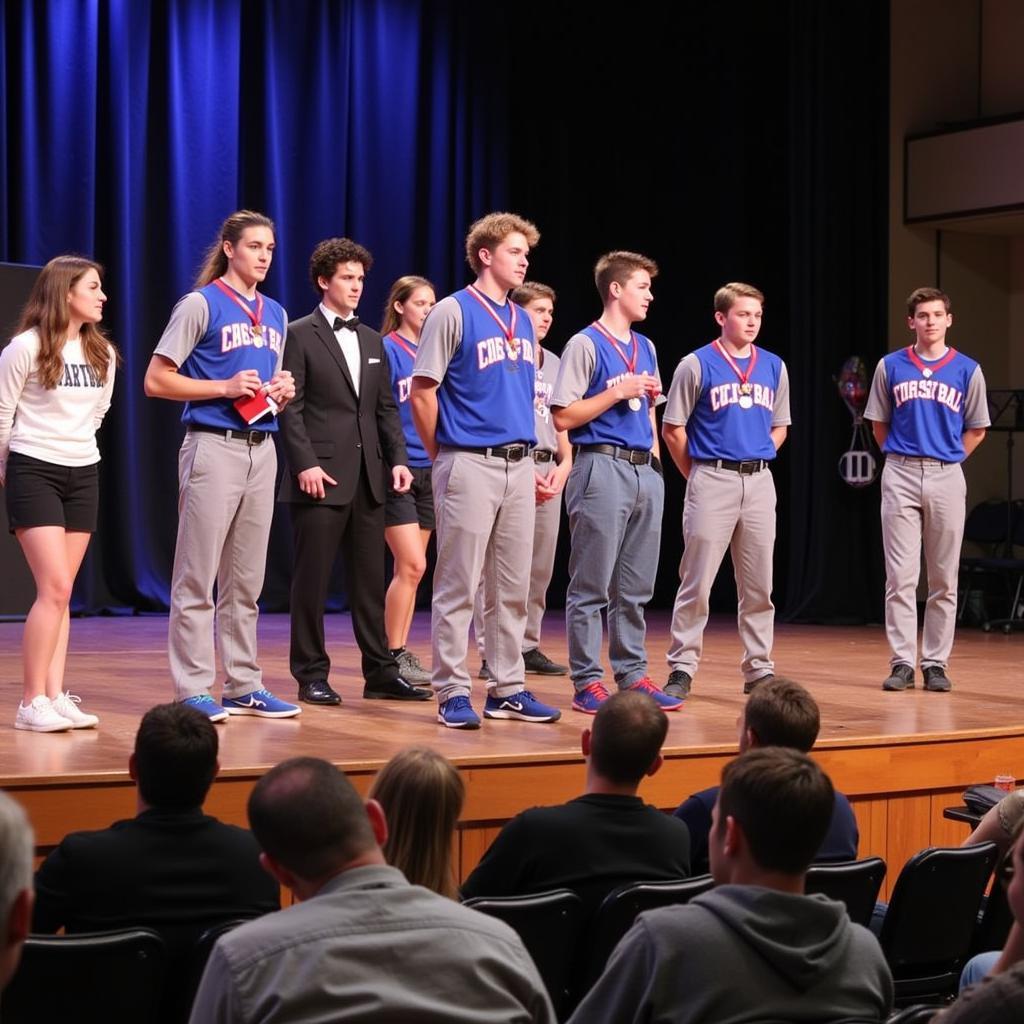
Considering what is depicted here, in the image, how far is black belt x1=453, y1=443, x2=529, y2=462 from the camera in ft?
15.8

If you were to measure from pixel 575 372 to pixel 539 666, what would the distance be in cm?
163

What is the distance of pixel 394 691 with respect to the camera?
5.39 m

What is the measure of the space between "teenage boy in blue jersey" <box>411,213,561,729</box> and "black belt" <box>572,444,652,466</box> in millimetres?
521

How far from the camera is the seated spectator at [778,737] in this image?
10.5ft

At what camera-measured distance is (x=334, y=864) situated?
6.40 ft

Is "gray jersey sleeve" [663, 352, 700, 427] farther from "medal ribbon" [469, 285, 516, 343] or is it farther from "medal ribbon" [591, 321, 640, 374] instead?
"medal ribbon" [469, 285, 516, 343]

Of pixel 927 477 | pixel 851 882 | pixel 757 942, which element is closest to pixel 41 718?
pixel 851 882

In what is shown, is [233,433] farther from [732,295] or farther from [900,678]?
[900,678]

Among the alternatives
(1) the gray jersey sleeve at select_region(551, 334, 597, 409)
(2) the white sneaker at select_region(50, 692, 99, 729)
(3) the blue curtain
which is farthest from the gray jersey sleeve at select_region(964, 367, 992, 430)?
(3) the blue curtain

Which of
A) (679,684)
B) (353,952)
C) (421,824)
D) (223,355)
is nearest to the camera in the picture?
(353,952)

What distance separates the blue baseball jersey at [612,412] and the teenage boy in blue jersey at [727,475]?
1.03 feet

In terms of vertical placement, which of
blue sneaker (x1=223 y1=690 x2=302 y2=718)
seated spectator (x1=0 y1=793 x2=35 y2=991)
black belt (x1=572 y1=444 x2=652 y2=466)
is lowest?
blue sneaker (x1=223 y1=690 x2=302 y2=718)

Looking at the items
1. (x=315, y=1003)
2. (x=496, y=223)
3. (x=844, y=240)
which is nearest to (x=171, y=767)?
(x=315, y=1003)

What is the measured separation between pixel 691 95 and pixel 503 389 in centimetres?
624
